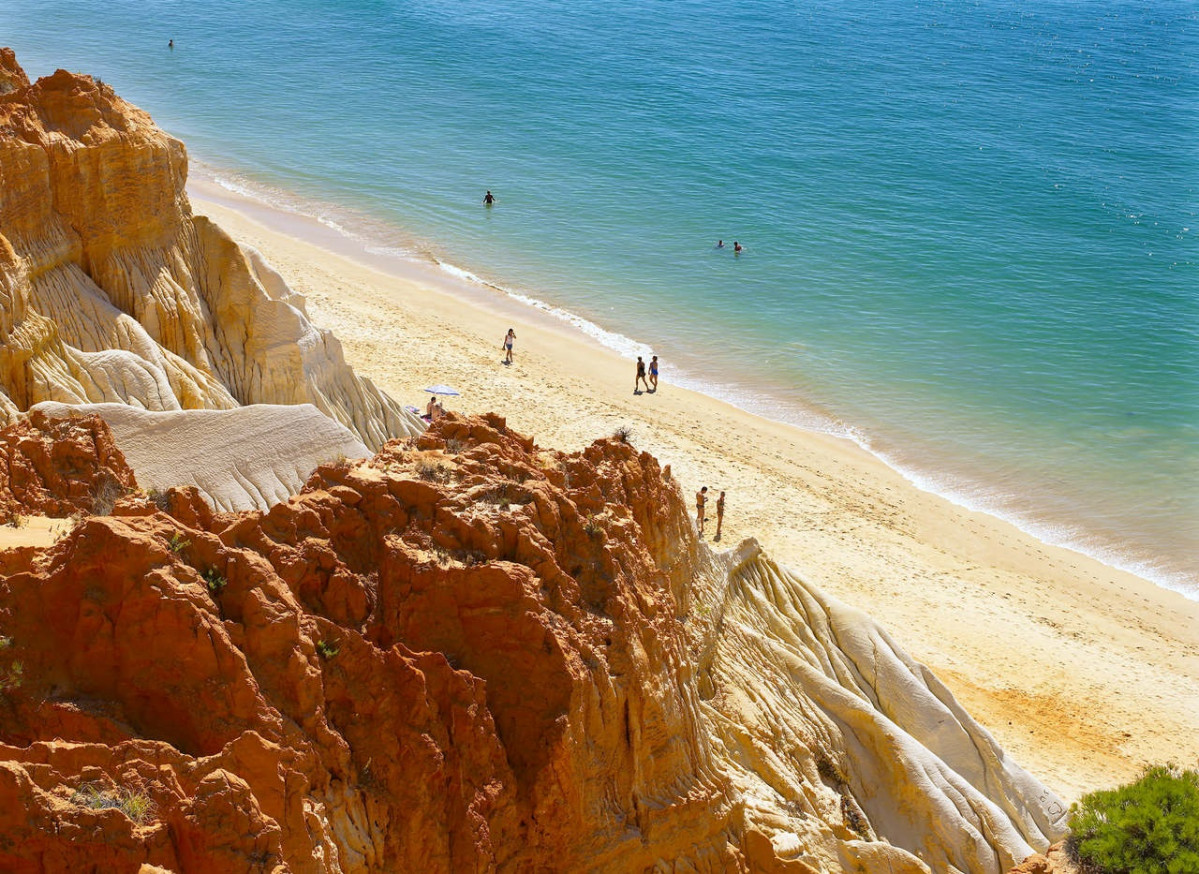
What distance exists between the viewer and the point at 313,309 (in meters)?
39.8

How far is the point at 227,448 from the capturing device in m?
15.0

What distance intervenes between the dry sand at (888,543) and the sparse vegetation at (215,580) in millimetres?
16628

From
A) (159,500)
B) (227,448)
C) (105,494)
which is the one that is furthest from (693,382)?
(159,500)

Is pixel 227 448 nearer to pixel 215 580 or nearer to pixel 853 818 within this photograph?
pixel 215 580

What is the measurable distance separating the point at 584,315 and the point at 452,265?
7.67 metres

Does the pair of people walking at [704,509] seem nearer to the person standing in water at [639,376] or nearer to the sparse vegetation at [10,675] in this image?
the person standing in water at [639,376]

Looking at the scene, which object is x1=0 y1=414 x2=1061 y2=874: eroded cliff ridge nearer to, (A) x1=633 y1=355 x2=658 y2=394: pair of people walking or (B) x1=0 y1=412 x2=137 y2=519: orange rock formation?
(B) x1=0 y1=412 x2=137 y2=519: orange rock formation

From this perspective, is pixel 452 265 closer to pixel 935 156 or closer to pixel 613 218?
pixel 613 218

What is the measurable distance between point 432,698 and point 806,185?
58372 millimetres

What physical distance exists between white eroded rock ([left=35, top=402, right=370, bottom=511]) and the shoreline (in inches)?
910

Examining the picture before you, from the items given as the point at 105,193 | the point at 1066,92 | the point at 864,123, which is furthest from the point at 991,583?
the point at 1066,92

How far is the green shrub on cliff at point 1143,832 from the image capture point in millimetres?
13164

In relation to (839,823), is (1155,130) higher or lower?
higher

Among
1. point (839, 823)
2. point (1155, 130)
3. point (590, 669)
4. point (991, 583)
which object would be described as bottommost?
point (991, 583)
